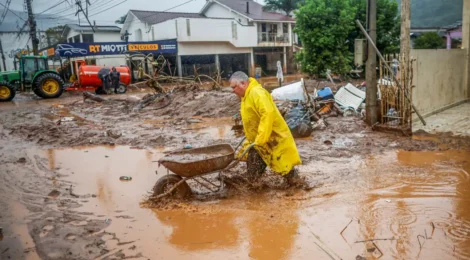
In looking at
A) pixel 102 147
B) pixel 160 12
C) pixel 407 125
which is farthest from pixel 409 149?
pixel 160 12

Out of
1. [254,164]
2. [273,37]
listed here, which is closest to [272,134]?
[254,164]

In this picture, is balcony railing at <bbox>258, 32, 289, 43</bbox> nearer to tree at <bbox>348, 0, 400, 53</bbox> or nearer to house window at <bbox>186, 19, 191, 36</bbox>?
house window at <bbox>186, 19, 191, 36</bbox>

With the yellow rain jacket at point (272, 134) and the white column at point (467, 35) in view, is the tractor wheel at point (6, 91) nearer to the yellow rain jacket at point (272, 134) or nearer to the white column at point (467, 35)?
the yellow rain jacket at point (272, 134)

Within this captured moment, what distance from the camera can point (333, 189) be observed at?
5.25 m

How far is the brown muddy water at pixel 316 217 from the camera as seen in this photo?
360cm

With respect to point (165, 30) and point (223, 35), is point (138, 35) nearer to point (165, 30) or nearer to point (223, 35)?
point (165, 30)

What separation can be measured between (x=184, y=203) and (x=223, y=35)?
31581 mm

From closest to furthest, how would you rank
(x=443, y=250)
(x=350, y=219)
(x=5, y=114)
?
(x=443, y=250) → (x=350, y=219) → (x=5, y=114)

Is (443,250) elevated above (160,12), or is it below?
below

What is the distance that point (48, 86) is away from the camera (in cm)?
1980

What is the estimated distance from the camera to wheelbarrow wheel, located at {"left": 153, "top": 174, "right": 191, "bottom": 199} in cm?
484

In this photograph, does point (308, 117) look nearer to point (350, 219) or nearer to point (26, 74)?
point (350, 219)

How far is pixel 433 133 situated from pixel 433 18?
4292 centimetres

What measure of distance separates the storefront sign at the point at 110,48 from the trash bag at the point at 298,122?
19.0m
